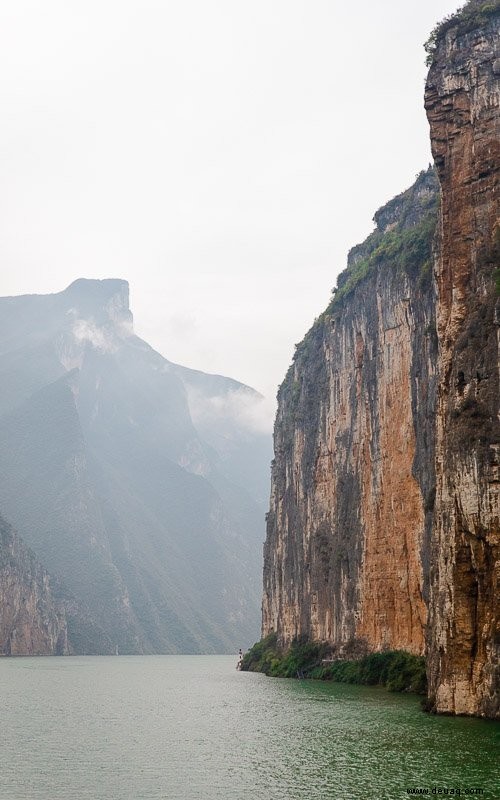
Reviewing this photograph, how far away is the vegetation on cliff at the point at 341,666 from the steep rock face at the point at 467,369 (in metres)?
15.8

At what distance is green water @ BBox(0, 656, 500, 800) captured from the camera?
78.4 feet

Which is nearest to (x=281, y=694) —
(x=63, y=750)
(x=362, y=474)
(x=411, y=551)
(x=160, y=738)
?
(x=411, y=551)

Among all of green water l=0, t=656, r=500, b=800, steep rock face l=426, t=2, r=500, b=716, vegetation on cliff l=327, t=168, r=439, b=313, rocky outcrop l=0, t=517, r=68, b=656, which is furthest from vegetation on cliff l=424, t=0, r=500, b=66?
rocky outcrop l=0, t=517, r=68, b=656

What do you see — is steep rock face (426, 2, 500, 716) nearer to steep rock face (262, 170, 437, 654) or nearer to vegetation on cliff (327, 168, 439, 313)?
steep rock face (262, 170, 437, 654)

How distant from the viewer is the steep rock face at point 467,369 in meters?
34.2

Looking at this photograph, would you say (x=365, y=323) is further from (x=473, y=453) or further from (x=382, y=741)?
(x=382, y=741)

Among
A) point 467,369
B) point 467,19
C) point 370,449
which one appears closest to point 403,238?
point 370,449

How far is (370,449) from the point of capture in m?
67.2

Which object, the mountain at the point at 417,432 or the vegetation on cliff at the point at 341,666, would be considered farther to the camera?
the vegetation on cliff at the point at 341,666

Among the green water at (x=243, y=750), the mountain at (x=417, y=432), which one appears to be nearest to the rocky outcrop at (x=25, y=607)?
the mountain at (x=417, y=432)

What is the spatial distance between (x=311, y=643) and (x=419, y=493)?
2225 centimetres

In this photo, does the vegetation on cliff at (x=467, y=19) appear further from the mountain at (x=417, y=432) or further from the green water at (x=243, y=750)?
the green water at (x=243, y=750)

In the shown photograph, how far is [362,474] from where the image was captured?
68.2 meters

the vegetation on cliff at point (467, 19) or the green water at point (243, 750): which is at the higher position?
the vegetation on cliff at point (467, 19)
